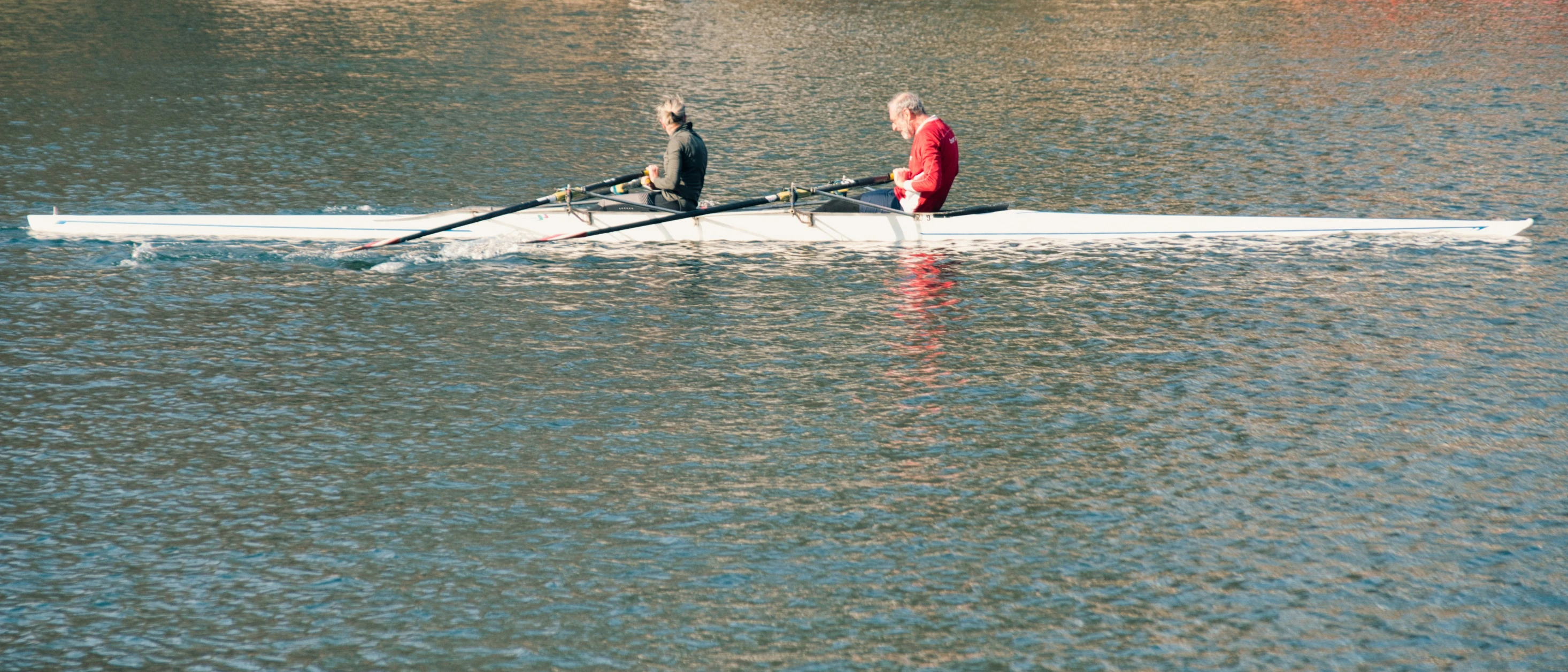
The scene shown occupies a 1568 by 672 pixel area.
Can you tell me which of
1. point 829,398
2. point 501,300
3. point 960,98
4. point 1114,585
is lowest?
point 1114,585

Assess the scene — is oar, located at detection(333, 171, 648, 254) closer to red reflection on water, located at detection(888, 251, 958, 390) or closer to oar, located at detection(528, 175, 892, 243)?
oar, located at detection(528, 175, 892, 243)

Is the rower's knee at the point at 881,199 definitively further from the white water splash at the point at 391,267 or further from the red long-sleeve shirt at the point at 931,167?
the white water splash at the point at 391,267

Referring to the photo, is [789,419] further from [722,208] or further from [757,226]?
[757,226]

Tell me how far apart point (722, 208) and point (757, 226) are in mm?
657

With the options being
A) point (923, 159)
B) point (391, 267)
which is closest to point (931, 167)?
point (923, 159)

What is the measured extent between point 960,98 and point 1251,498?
16.2 m

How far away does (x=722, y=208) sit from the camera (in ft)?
47.8

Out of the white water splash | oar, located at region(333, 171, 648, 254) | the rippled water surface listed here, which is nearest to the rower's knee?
the rippled water surface

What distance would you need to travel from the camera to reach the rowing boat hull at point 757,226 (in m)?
14.9

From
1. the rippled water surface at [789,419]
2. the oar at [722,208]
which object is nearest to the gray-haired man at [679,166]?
the oar at [722,208]

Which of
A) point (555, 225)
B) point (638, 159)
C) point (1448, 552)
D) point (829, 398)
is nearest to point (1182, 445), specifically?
point (1448, 552)

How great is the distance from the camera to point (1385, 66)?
85.0 ft

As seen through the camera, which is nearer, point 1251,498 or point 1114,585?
point 1114,585

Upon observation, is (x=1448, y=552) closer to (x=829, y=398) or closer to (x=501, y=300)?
(x=829, y=398)
